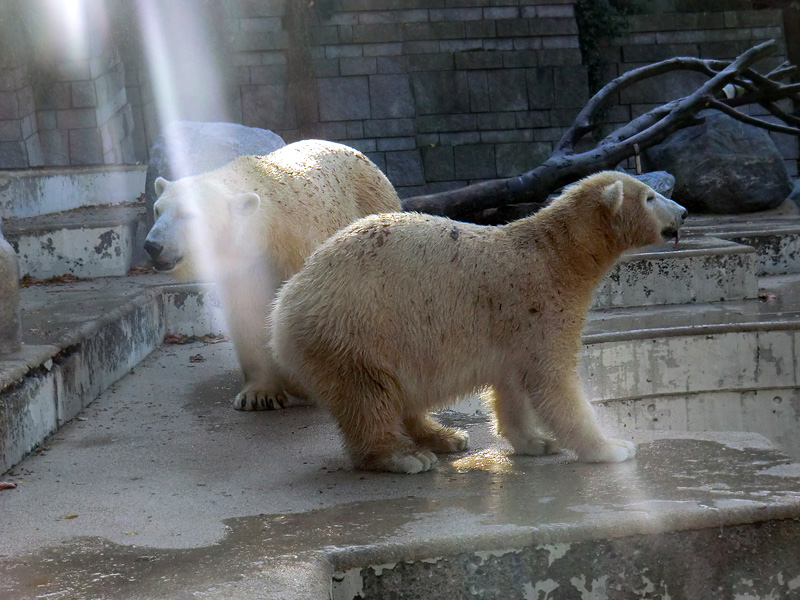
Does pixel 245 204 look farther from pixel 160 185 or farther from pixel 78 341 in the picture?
pixel 78 341

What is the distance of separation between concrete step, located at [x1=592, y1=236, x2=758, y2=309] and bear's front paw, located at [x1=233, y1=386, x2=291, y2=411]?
3.04 meters

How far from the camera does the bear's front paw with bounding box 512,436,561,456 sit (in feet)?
11.6

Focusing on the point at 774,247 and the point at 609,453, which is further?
the point at 774,247

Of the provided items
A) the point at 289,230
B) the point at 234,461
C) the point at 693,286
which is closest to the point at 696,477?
the point at 234,461

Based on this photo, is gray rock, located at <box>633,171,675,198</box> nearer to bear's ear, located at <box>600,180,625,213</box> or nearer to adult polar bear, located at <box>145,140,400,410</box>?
adult polar bear, located at <box>145,140,400,410</box>

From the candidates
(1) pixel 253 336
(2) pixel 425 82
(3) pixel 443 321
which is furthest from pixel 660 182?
(3) pixel 443 321

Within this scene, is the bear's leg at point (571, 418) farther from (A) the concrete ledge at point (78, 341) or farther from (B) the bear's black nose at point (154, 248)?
(A) the concrete ledge at point (78, 341)

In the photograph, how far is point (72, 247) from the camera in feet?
23.5

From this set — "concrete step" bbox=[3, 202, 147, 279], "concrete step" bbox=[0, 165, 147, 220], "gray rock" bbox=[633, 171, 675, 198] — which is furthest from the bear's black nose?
"gray rock" bbox=[633, 171, 675, 198]

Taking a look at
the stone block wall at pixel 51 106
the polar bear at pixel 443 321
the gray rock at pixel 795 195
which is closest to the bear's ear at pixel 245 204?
the polar bear at pixel 443 321

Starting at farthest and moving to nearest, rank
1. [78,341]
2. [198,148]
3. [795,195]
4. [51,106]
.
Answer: [795,195] < [51,106] < [198,148] < [78,341]

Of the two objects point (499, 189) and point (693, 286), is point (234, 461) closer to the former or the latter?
point (693, 286)

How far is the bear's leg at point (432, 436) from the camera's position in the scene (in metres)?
3.64

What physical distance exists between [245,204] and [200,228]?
8.3 inches
